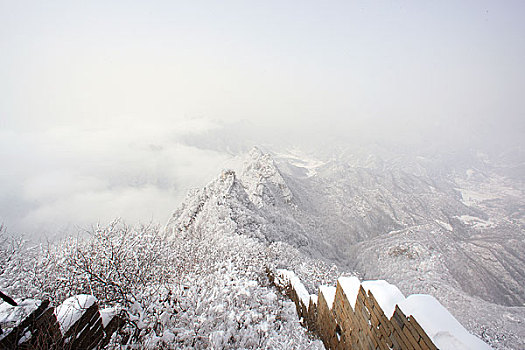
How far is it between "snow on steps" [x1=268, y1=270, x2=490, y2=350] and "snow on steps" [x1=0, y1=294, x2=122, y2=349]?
21.6ft

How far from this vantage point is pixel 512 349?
19.5 meters

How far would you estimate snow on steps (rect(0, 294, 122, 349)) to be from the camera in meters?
4.10

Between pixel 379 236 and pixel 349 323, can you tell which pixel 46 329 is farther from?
pixel 379 236

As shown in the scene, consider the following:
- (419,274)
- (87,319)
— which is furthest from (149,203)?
(87,319)

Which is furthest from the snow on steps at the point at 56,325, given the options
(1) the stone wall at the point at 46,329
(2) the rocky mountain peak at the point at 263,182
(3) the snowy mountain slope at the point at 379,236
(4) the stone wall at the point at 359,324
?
(2) the rocky mountain peak at the point at 263,182

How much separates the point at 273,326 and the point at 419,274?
3710cm

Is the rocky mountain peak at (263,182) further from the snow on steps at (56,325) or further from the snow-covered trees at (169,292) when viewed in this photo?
the snow on steps at (56,325)

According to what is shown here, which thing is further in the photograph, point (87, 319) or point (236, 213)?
point (236, 213)

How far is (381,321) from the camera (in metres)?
5.13

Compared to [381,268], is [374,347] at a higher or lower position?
higher

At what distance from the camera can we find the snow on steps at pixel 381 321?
376 centimetres

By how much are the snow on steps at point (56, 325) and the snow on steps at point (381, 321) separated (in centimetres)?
657

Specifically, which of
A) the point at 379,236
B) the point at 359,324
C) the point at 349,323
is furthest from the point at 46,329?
the point at 379,236

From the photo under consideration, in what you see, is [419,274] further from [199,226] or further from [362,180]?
[362,180]
